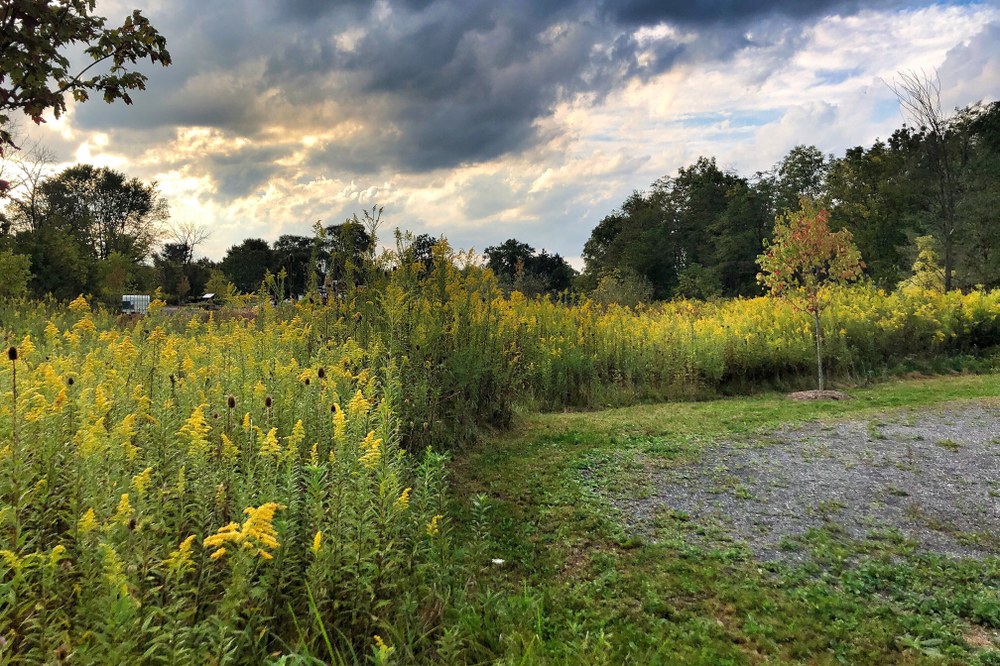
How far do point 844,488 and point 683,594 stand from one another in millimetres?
2166

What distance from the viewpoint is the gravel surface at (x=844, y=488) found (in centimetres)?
337

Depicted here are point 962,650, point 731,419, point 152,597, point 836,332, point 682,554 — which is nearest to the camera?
point 152,597

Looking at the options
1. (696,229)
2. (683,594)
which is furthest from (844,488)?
(696,229)

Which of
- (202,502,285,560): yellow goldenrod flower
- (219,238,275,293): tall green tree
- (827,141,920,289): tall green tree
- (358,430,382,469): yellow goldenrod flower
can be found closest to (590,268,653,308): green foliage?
(827,141,920,289): tall green tree

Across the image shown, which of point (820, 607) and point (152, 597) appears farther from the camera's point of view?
point (820, 607)

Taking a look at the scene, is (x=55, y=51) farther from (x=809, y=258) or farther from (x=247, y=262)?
(x=247, y=262)

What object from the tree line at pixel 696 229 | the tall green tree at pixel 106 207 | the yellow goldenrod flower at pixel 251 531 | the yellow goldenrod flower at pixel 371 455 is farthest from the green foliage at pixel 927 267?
the tall green tree at pixel 106 207

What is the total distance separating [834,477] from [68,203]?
41.8 metres

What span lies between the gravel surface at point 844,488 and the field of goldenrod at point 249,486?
68.1 inches

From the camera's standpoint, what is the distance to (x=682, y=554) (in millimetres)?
3047

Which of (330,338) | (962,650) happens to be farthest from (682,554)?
(330,338)

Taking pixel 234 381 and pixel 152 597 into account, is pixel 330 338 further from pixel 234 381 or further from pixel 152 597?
pixel 152 597

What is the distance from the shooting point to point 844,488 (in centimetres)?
404

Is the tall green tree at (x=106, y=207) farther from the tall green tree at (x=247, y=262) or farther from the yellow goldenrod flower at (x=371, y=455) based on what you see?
the yellow goldenrod flower at (x=371, y=455)
